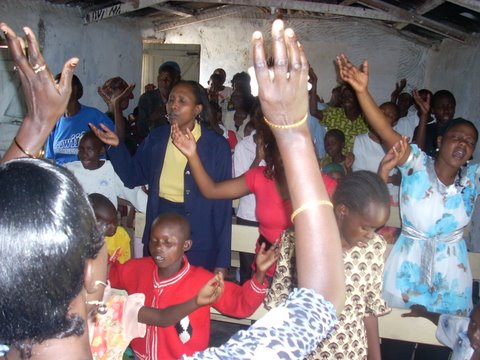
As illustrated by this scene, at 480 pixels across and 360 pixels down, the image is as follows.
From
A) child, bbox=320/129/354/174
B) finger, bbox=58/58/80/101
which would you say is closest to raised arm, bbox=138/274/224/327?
finger, bbox=58/58/80/101

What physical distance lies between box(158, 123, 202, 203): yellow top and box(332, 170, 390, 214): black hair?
1.16 meters

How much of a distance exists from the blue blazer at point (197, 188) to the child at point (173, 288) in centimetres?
39

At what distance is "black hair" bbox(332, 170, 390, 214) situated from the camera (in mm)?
2164

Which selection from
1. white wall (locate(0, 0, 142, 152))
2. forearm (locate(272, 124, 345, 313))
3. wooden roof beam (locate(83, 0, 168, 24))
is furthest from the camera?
wooden roof beam (locate(83, 0, 168, 24))

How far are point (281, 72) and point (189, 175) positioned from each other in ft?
7.58

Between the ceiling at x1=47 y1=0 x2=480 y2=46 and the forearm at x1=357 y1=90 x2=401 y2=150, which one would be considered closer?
the forearm at x1=357 y1=90 x2=401 y2=150

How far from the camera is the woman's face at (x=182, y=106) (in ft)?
10.6

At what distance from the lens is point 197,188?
3.19m

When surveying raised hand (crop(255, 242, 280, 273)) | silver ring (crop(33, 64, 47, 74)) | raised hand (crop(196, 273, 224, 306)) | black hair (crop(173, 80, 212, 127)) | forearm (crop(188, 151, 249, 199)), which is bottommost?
raised hand (crop(196, 273, 224, 306))

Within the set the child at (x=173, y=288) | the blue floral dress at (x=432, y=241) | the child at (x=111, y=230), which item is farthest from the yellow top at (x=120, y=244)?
the blue floral dress at (x=432, y=241)

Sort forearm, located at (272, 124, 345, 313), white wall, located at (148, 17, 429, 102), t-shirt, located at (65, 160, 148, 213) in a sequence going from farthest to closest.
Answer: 1. white wall, located at (148, 17, 429, 102)
2. t-shirt, located at (65, 160, 148, 213)
3. forearm, located at (272, 124, 345, 313)

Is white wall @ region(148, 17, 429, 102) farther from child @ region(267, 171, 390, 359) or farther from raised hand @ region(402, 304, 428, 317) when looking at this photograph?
child @ region(267, 171, 390, 359)

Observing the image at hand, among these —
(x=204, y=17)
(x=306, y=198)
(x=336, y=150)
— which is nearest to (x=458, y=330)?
(x=306, y=198)

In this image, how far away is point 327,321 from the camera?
0.97 meters
